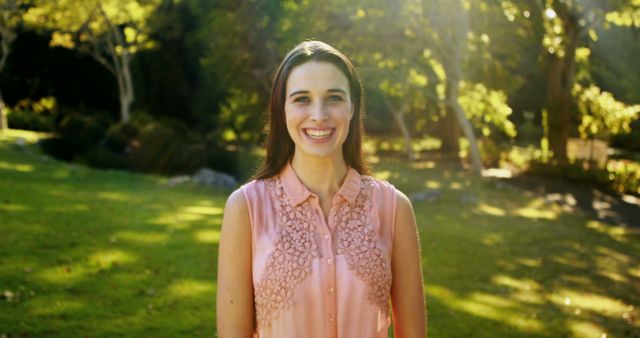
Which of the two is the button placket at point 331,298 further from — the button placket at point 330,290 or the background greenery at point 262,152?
the background greenery at point 262,152

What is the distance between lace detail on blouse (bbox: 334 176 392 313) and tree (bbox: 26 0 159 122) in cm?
2533

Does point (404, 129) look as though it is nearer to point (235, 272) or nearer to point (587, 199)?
point (587, 199)

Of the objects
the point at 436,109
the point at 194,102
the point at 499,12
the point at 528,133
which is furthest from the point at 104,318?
the point at 528,133

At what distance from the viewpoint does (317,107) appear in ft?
7.77

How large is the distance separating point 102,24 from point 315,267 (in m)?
28.0

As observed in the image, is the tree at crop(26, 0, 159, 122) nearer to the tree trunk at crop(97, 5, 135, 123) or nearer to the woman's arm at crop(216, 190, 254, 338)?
the tree trunk at crop(97, 5, 135, 123)

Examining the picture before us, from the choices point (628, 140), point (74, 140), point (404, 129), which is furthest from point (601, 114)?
point (74, 140)

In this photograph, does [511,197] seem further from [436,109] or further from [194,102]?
[194,102]

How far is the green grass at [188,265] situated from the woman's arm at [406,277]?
3.47m

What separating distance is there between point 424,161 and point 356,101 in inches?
929

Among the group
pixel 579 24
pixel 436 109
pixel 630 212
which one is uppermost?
pixel 579 24

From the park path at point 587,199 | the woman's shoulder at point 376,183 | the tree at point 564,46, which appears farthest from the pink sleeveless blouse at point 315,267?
the tree at point 564,46

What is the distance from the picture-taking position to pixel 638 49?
105 ft

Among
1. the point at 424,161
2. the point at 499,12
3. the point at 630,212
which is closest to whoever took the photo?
the point at 630,212
